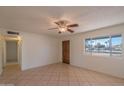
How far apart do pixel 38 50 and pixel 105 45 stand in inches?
164

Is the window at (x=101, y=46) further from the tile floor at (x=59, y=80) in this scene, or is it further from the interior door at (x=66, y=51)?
the interior door at (x=66, y=51)

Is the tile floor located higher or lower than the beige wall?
lower

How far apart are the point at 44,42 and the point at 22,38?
1.90 metres

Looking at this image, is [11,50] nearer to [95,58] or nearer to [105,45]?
[95,58]

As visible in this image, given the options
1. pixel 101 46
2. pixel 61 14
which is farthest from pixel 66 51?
pixel 61 14

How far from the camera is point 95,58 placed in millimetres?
5336

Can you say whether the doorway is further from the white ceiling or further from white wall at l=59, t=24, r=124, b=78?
the white ceiling

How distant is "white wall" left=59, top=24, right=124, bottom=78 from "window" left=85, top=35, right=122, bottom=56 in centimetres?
24

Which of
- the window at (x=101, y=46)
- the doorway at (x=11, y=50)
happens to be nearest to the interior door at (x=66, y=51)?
the window at (x=101, y=46)

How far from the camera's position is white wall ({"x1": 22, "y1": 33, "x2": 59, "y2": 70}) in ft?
19.0

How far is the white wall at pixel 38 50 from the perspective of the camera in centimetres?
580

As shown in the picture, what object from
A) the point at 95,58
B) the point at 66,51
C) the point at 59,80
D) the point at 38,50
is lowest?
the point at 59,80

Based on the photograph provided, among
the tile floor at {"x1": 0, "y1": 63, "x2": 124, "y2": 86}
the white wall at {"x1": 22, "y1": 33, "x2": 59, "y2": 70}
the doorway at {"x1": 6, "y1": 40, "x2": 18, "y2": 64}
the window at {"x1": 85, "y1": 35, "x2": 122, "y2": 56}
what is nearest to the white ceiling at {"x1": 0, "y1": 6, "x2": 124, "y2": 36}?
the window at {"x1": 85, "y1": 35, "x2": 122, "y2": 56}
